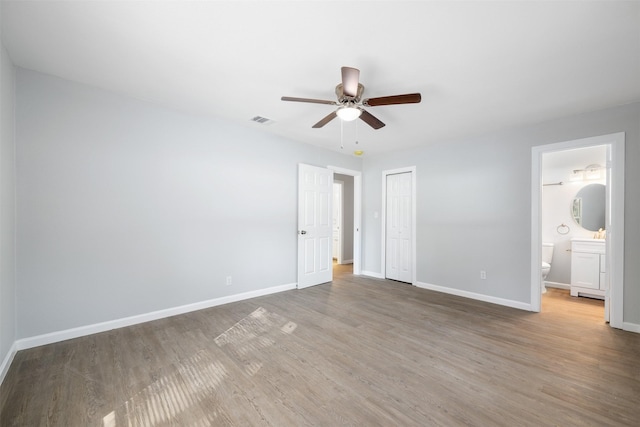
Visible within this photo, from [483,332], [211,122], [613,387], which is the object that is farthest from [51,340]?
[613,387]

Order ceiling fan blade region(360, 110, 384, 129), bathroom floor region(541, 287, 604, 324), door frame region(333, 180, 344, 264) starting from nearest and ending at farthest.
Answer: ceiling fan blade region(360, 110, 384, 129) → bathroom floor region(541, 287, 604, 324) → door frame region(333, 180, 344, 264)

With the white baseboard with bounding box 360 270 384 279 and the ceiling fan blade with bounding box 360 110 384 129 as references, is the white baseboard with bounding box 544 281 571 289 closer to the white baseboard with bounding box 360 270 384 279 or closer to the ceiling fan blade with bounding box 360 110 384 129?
the white baseboard with bounding box 360 270 384 279

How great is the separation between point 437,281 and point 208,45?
4545 mm

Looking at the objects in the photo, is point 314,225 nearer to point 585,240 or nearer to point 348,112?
point 348,112

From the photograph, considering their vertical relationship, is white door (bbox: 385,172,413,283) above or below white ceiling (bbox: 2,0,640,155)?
below

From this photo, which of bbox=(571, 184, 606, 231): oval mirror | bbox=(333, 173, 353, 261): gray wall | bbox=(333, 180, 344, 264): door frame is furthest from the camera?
bbox=(333, 173, 353, 261): gray wall

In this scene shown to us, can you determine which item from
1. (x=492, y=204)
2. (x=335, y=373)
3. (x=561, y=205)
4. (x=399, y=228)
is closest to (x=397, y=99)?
(x=335, y=373)

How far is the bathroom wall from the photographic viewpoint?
454cm

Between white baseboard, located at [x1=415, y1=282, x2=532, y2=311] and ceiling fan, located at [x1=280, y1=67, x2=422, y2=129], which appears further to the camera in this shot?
white baseboard, located at [x1=415, y1=282, x2=532, y2=311]

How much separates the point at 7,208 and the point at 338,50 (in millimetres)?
3008

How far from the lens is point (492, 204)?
3928mm

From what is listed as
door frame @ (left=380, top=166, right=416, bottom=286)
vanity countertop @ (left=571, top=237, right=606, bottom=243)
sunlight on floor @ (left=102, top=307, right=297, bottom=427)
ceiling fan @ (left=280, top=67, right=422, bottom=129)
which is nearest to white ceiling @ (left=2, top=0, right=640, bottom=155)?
ceiling fan @ (left=280, top=67, right=422, bottom=129)

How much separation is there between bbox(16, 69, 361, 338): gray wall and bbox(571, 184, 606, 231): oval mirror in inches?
208

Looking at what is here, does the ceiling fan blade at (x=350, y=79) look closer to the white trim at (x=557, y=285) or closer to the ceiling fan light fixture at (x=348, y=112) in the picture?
the ceiling fan light fixture at (x=348, y=112)
